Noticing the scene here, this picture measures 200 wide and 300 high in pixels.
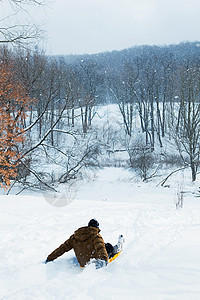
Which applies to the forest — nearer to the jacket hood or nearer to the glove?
the jacket hood

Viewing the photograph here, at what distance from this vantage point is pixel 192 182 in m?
15.4

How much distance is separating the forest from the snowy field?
3.23 metres

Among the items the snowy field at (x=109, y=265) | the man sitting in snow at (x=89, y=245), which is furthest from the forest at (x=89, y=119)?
the man sitting in snow at (x=89, y=245)

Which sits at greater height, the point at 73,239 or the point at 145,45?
the point at 145,45

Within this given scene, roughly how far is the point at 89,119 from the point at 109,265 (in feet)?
103

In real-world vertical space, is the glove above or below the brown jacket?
below

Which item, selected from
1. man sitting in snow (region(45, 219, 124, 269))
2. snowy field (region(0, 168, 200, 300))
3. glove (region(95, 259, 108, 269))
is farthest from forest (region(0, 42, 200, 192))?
glove (region(95, 259, 108, 269))

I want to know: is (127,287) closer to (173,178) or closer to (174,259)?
(174,259)

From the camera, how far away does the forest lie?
11750 mm

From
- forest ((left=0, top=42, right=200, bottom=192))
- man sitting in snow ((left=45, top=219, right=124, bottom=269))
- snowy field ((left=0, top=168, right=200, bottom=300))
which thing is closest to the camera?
snowy field ((left=0, top=168, right=200, bottom=300))

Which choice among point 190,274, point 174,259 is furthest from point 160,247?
point 190,274

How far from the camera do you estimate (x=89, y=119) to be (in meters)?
34.6

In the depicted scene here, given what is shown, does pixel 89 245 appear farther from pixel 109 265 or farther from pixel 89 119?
pixel 89 119

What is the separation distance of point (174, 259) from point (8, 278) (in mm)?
2455
